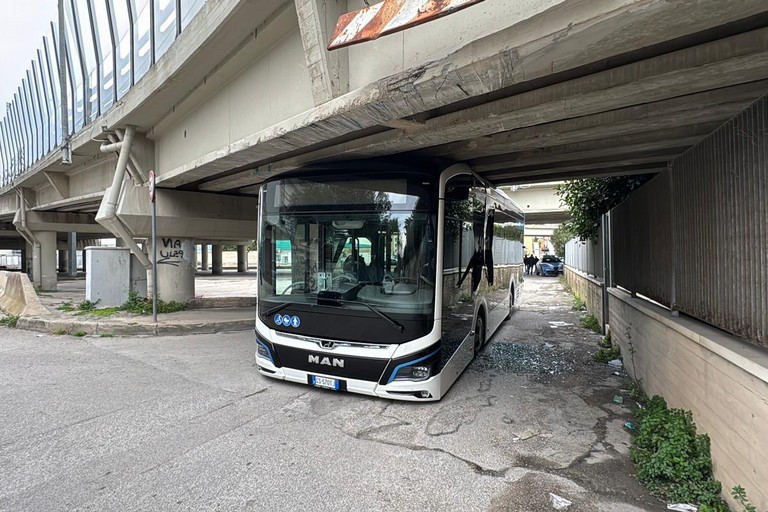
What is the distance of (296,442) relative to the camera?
3.82m

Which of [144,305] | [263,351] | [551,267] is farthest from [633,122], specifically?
[551,267]

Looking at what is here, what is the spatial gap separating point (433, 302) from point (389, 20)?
2873mm

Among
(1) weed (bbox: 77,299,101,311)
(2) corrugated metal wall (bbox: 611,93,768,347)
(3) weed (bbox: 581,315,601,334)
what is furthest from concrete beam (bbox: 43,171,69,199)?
(2) corrugated metal wall (bbox: 611,93,768,347)

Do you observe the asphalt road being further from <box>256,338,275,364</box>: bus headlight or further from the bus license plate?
<box>256,338,275,364</box>: bus headlight

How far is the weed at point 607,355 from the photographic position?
684 cm

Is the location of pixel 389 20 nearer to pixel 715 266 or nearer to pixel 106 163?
pixel 715 266

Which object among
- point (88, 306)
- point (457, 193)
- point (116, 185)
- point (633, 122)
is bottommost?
point (88, 306)

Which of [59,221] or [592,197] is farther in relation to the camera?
[59,221]

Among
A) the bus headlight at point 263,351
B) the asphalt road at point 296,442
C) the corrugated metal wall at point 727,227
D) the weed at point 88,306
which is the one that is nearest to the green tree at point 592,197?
the asphalt road at point 296,442

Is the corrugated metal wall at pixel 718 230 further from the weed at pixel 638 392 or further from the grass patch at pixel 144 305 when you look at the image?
the grass patch at pixel 144 305

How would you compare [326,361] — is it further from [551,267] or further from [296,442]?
[551,267]

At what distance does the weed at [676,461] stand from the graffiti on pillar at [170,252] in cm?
1166

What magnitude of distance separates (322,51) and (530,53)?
2370mm

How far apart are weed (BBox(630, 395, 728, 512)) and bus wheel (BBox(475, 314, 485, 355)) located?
3037mm
